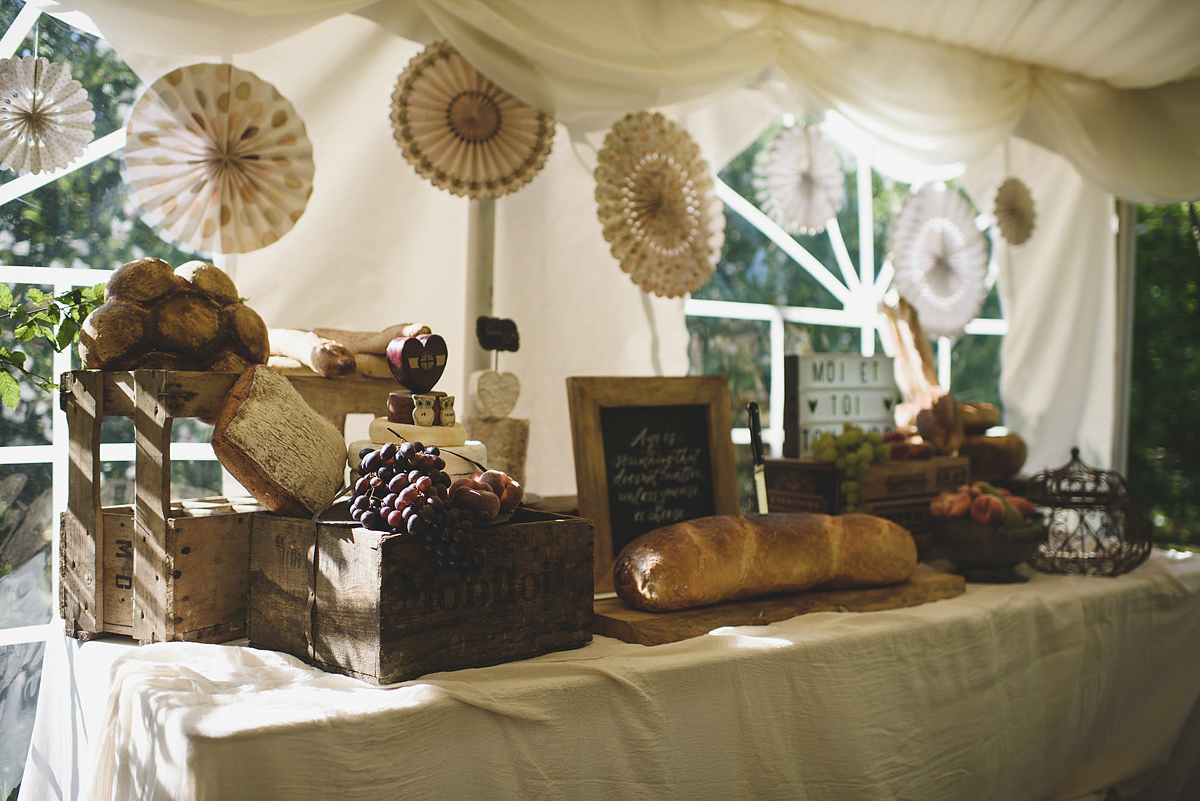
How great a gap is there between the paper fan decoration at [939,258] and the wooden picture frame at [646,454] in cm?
133

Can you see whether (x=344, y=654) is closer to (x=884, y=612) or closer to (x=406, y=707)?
(x=406, y=707)

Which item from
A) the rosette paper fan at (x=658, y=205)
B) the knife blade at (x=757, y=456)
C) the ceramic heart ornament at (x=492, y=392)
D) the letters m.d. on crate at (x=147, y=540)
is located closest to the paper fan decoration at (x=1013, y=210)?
the rosette paper fan at (x=658, y=205)

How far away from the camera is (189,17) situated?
188 cm

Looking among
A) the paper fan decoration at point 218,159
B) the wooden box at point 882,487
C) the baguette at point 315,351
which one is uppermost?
the paper fan decoration at point 218,159

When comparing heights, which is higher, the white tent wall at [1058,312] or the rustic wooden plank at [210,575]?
the white tent wall at [1058,312]

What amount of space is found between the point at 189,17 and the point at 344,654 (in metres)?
1.44

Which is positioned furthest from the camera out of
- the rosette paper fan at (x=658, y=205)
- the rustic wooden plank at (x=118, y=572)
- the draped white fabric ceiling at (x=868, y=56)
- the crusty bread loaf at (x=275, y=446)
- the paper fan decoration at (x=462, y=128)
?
the rosette paper fan at (x=658, y=205)

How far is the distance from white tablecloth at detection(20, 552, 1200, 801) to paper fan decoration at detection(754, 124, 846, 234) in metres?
1.41

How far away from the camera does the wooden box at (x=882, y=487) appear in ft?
7.86

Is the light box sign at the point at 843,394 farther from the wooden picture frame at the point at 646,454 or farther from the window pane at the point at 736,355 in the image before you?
the wooden picture frame at the point at 646,454

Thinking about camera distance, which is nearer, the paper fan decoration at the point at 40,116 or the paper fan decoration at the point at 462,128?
the paper fan decoration at the point at 40,116

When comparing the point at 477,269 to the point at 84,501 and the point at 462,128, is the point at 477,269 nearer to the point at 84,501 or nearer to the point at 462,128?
the point at 462,128

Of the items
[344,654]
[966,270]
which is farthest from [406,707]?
[966,270]

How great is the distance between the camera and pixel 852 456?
232 centimetres
